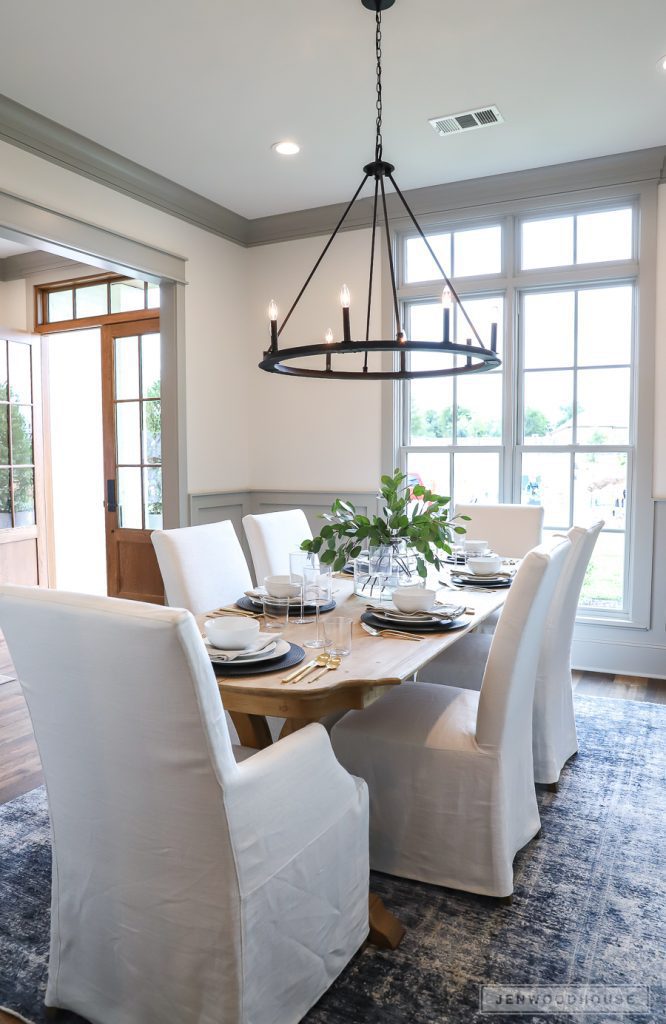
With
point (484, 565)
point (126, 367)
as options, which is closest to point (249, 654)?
point (484, 565)

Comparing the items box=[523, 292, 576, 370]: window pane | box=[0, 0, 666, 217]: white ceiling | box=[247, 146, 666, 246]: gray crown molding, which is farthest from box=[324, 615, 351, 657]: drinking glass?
box=[247, 146, 666, 246]: gray crown molding

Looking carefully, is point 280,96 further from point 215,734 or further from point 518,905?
point 518,905

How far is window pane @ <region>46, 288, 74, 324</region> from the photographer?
543 centimetres

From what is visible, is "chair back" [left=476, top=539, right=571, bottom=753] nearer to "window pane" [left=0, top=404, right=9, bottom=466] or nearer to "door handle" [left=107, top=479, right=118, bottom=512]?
"door handle" [left=107, top=479, right=118, bottom=512]

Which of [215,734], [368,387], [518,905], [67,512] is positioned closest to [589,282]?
[368,387]

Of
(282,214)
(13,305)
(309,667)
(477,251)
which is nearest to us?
(309,667)

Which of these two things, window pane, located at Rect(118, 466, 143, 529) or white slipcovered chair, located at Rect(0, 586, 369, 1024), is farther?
window pane, located at Rect(118, 466, 143, 529)

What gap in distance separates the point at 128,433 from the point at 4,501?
44.9 inches

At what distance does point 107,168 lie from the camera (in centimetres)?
383

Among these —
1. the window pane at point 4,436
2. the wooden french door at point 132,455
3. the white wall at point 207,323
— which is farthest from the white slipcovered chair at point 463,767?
the window pane at point 4,436

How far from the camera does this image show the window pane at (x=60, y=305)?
5430 millimetres

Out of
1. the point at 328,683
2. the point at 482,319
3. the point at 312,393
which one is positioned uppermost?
the point at 482,319

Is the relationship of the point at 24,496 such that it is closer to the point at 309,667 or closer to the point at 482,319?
the point at 482,319

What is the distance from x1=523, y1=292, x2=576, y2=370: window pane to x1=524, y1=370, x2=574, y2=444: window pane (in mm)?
76
